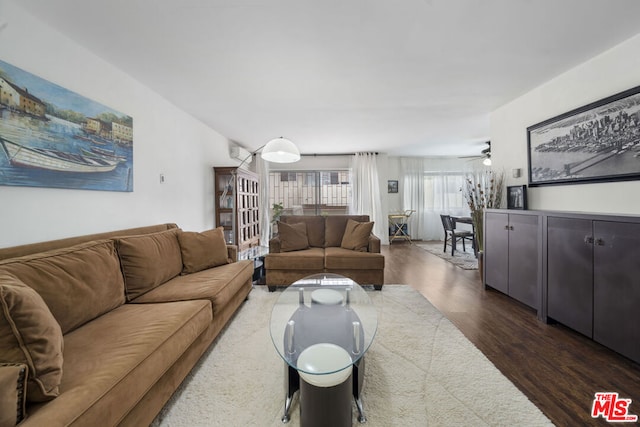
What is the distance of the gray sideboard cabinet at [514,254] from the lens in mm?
2344

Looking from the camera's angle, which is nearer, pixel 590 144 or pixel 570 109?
pixel 590 144

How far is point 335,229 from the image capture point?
11.8ft

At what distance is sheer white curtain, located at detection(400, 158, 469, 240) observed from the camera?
679cm

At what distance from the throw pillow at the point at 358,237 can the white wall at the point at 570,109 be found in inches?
75.2

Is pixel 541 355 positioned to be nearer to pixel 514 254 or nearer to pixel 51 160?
pixel 514 254

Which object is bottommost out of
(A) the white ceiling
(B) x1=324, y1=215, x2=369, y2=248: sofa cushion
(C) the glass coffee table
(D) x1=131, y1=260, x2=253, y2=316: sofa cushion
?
(C) the glass coffee table

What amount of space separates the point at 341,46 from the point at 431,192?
5819 mm

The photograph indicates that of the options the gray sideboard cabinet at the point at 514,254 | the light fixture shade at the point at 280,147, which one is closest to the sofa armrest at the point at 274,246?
the light fixture shade at the point at 280,147

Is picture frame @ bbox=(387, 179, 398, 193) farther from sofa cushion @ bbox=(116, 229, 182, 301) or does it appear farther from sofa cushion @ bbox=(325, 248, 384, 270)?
sofa cushion @ bbox=(116, 229, 182, 301)

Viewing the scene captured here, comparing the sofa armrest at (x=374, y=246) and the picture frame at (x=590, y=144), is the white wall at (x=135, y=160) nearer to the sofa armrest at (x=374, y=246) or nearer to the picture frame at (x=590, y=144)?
the sofa armrest at (x=374, y=246)

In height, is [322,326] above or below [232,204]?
below

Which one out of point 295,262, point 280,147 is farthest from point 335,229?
point 280,147

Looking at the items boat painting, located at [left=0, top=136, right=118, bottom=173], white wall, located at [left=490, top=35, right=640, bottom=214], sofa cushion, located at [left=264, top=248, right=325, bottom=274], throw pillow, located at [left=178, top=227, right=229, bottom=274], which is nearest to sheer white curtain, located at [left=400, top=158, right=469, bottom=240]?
white wall, located at [left=490, top=35, right=640, bottom=214]

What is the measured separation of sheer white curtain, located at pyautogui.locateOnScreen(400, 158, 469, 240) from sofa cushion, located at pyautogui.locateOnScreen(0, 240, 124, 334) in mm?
6486
